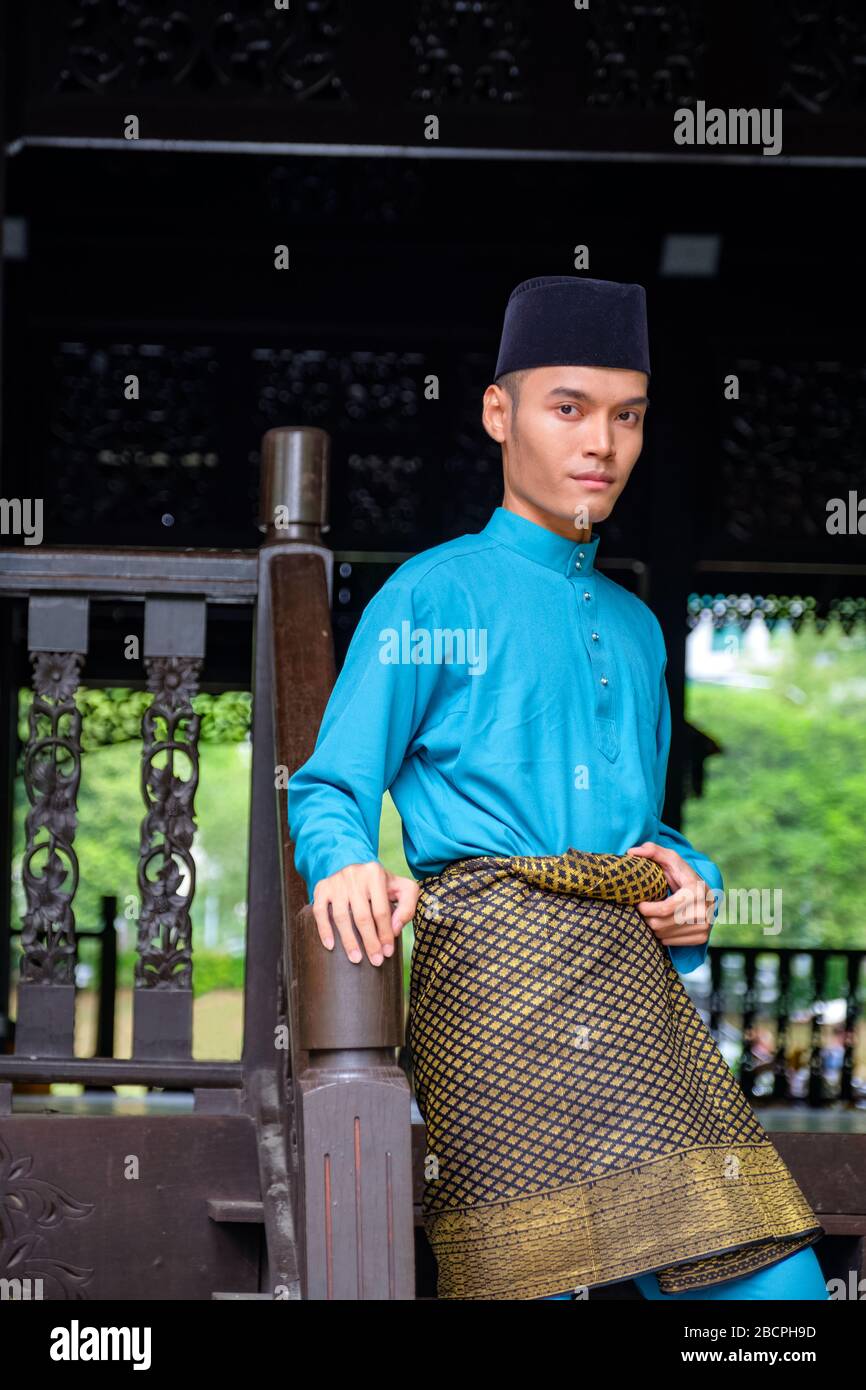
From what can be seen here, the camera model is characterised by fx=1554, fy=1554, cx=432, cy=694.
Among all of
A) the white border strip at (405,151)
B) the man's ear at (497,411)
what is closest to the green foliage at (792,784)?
the white border strip at (405,151)

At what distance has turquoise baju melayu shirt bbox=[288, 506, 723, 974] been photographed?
1.85m

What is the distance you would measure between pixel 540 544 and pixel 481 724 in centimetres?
26

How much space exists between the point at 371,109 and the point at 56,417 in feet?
6.49

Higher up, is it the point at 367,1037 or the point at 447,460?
the point at 447,460

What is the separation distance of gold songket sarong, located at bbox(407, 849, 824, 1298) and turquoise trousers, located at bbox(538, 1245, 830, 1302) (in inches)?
0.7

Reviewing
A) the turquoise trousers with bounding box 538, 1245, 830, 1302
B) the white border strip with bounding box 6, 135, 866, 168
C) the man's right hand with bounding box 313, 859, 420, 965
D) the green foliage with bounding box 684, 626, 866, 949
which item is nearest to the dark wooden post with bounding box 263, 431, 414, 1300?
the man's right hand with bounding box 313, 859, 420, 965

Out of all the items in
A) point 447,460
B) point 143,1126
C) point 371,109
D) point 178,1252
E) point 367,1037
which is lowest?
point 178,1252

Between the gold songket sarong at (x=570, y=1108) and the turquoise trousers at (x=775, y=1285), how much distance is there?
0.02m

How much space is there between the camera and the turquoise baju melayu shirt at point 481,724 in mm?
1846

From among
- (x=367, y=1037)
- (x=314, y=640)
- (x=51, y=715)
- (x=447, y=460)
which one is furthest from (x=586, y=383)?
(x=447, y=460)

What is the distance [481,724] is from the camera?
1.87 m

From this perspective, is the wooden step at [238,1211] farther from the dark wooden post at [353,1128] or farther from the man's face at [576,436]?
the man's face at [576,436]
